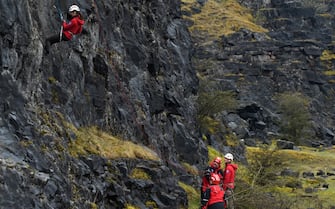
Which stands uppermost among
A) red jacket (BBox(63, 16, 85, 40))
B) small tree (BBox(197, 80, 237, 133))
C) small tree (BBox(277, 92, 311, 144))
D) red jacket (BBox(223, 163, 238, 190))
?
red jacket (BBox(63, 16, 85, 40))

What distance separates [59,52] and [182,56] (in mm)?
30300

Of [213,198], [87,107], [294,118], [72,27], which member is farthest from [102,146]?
[294,118]

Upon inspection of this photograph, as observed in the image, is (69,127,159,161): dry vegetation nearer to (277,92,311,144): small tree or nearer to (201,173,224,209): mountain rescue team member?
(201,173,224,209): mountain rescue team member

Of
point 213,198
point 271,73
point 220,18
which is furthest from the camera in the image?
point 220,18

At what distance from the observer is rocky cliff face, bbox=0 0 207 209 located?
484 inches

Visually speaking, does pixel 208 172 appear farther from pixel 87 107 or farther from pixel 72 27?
pixel 87 107

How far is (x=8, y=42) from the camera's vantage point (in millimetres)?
13625

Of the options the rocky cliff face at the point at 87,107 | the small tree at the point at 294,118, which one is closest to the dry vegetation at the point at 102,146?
the rocky cliff face at the point at 87,107

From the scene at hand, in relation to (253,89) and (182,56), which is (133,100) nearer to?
(182,56)

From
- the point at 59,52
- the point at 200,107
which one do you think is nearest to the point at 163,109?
the point at 59,52

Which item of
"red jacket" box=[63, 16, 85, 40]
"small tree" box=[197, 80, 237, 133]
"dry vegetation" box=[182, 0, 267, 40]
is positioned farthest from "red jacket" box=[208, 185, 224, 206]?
"dry vegetation" box=[182, 0, 267, 40]

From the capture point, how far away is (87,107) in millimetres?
20750

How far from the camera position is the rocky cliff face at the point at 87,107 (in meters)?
12.3

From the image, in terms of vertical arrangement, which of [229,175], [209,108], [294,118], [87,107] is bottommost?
[294,118]
